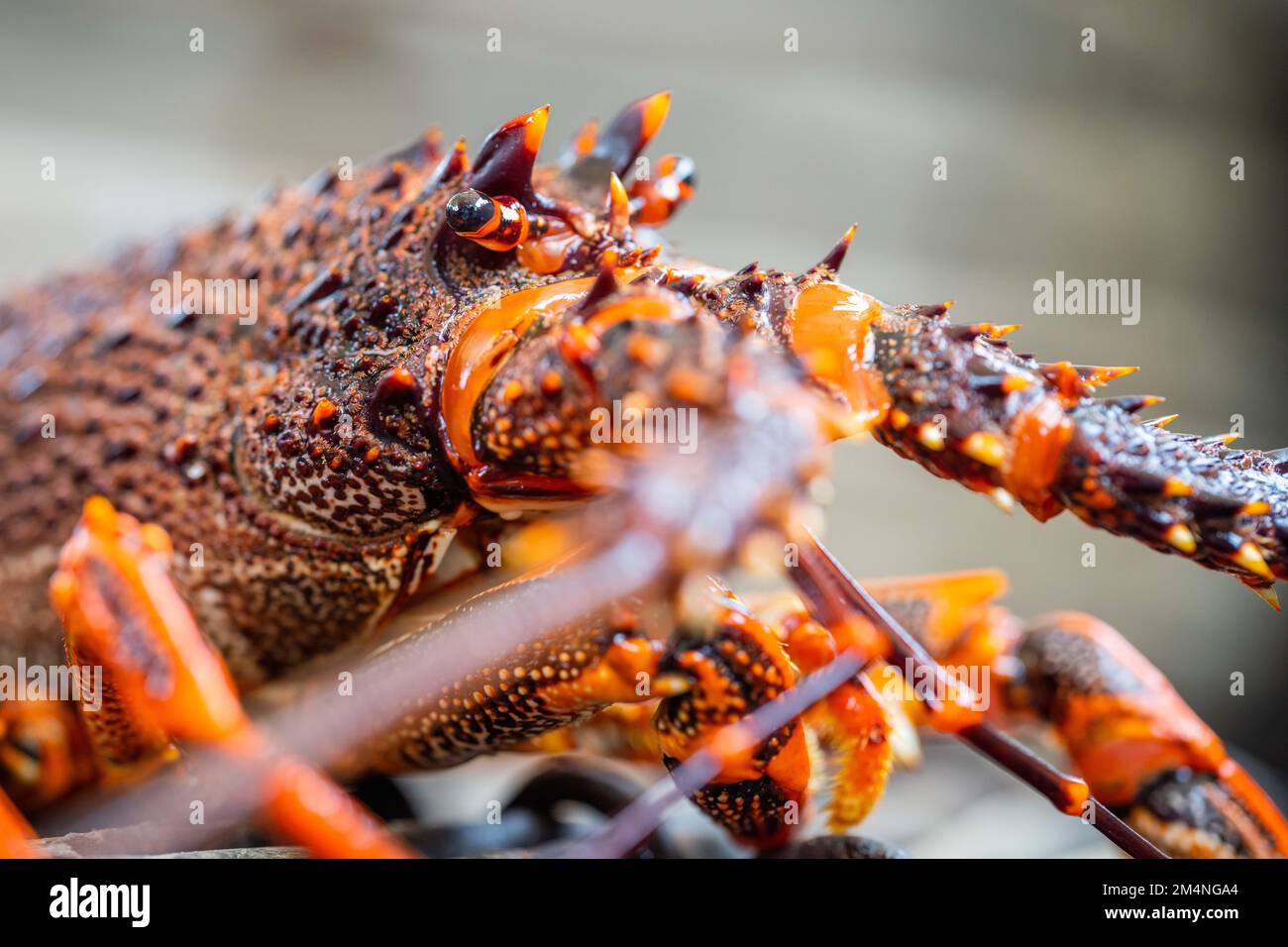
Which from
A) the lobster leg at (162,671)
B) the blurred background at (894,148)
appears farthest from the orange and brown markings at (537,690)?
the blurred background at (894,148)

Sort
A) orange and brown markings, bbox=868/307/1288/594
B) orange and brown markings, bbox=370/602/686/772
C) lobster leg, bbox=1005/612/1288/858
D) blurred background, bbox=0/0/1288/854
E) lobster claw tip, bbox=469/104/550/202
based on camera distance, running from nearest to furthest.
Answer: orange and brown markings, bbox=868/307/1288/594 < orange and brown markings, bbox=370/602/686/772 < lobster claw tip, bbox=469/104/550/202 < lobster leg, bbox=1005/612/1288/858 < blurred background, bbox=0/0/1288/854

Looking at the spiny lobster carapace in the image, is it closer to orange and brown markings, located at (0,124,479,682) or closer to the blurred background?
orange and brown markings, located at (0,124,479,682)

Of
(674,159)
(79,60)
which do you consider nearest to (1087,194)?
(674,159)

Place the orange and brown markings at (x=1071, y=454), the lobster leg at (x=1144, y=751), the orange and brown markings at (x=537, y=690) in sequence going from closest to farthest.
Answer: the orange and brown markings at (x=1071, y=454) < the orange and brown markings at (x=537, y=690) < the lobster leg at (x=1144, y=751)

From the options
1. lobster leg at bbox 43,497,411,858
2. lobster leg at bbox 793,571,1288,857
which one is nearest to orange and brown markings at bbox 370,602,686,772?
lobster leg at bbox 43,497,411,858

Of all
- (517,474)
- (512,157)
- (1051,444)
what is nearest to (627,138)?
(512,157)

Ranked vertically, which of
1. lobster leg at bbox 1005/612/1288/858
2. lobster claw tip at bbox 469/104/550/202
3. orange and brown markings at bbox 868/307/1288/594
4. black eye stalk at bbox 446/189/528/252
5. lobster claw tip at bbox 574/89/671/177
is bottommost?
lobster leg at bbox 1005/612/1288/858

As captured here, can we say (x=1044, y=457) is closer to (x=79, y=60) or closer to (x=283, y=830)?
(x=283, y=830)

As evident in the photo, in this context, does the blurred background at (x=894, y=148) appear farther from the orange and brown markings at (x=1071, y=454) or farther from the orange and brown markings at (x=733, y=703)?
the orange and brown markings at (x=1071, y=454)
